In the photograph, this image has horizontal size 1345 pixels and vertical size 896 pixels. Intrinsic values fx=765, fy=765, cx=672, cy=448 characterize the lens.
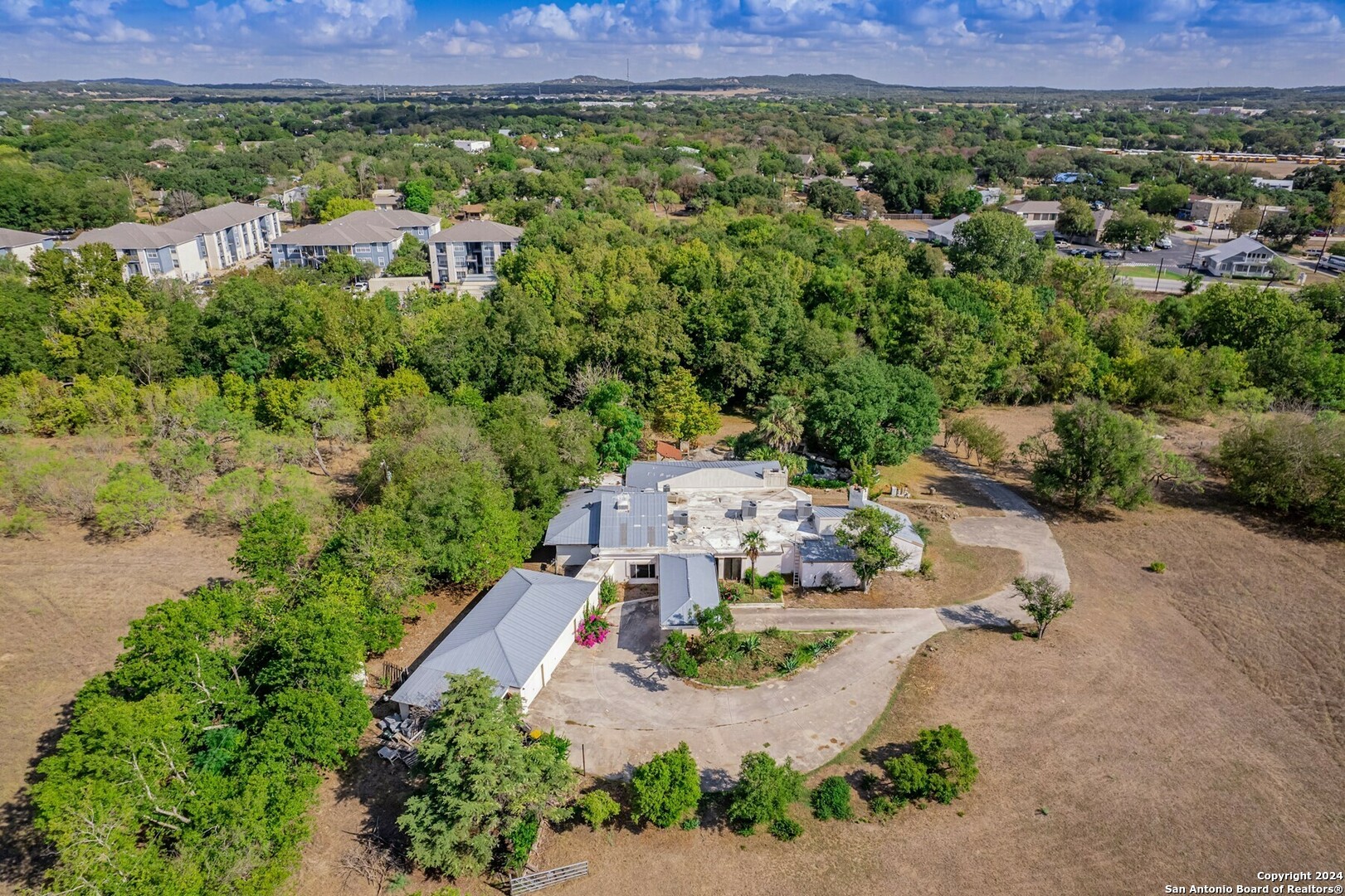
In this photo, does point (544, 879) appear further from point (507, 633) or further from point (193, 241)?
point (193, 241)

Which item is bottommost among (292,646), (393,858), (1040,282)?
(393,858)

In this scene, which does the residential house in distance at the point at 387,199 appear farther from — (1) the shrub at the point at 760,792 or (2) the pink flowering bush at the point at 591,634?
(1) the shrub at the point at 760,792

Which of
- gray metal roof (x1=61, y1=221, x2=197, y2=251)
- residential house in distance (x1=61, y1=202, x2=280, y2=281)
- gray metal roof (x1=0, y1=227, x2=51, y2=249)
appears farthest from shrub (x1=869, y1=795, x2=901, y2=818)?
gray metal roof (x1=0, y1=227, x2=51, y2=249)

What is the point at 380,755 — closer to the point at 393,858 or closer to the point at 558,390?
the point at 393,858

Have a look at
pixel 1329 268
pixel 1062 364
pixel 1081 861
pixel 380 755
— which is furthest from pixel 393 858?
pixel 1329 268

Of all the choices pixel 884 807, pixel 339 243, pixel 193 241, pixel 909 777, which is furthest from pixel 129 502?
pixel 193 241

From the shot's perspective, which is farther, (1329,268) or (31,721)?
(1329,268)

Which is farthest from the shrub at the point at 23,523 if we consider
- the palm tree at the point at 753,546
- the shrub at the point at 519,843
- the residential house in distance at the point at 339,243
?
the residential house in distance at the point at 339,243
